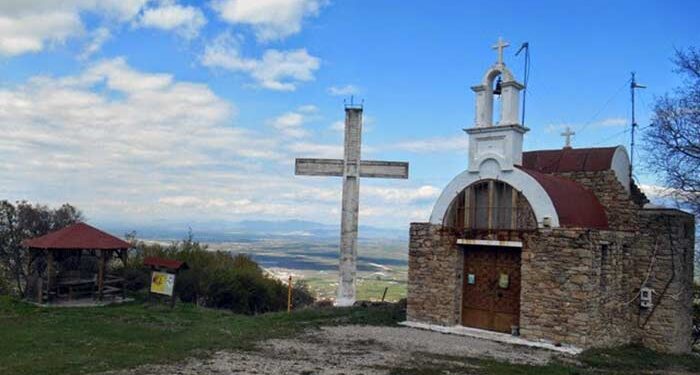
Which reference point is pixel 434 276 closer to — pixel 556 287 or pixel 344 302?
pixel 556 287

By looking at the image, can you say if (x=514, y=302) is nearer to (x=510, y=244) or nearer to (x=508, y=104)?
(x=510, y=244)

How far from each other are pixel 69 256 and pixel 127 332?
27.6 feet

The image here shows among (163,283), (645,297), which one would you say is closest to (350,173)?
(163,283)

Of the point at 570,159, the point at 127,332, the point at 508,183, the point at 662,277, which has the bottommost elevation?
the point at 127,332

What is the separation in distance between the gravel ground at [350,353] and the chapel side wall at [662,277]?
13.1 ft

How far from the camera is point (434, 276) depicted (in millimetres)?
15016

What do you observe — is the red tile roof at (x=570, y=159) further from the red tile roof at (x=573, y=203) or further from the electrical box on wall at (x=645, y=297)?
the electrical box on wall at (x=645, y=297)

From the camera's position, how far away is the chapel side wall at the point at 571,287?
492 inches

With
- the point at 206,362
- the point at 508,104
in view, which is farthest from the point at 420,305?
the point at 206,362

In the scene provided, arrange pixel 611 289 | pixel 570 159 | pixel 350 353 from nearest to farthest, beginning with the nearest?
pixel 350 353 → pixel 611 289 → pixel 570 159

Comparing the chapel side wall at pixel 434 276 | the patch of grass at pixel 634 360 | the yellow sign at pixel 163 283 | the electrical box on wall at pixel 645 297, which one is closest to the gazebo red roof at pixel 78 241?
the yellow sign at pixel 163 283

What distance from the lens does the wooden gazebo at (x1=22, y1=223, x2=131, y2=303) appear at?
18625 millimetres

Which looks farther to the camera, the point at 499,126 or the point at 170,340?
the point at 499,126

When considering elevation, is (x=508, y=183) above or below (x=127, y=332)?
above
